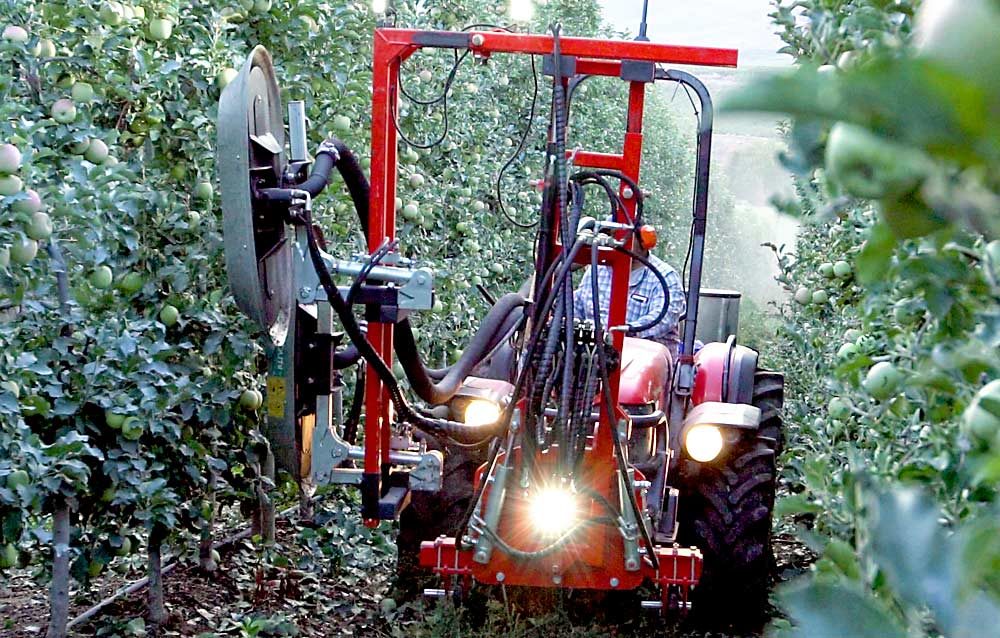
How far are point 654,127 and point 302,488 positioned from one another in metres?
12.3

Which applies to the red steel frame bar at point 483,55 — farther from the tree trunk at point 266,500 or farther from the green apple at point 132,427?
the tree trunk at point 266,500

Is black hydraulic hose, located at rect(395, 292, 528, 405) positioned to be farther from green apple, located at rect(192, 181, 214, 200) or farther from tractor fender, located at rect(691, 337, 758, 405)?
tractor fender, located at rect(691, 337, 758, 405)

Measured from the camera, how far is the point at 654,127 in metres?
15.7

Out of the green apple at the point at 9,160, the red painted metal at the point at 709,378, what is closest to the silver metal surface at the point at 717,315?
the red painted metal at the point at 709,378

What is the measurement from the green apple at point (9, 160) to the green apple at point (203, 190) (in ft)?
4.35

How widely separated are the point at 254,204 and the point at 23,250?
2.47ft

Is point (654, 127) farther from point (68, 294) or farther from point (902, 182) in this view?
point (902, 182)

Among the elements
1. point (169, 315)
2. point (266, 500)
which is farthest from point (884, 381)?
point (266, 500)

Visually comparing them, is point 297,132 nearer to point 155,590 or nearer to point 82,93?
point 82,93

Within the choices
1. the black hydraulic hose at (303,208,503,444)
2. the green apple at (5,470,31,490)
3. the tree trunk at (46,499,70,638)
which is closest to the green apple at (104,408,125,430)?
the tree trunk at (46,499,70,638)

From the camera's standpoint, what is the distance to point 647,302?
5.43 meters

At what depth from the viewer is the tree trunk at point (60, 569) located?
11.5 ft

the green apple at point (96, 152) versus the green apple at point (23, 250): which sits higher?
the green apple at point (96, 152)

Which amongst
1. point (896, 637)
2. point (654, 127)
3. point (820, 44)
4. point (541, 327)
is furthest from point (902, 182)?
point (654, 127)
